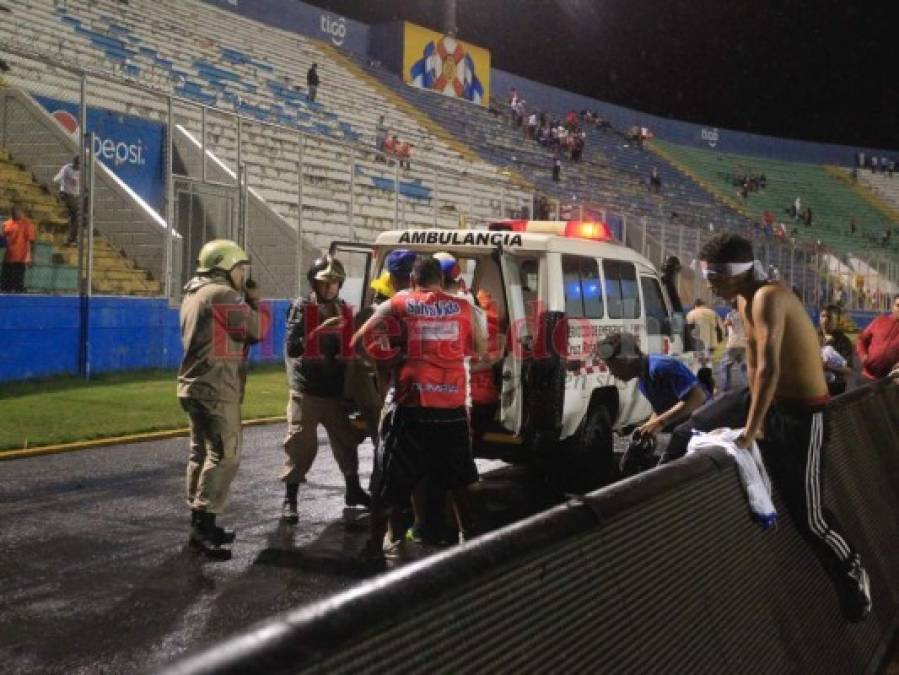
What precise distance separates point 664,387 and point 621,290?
265 centimetres

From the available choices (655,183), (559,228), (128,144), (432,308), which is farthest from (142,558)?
(655,183)

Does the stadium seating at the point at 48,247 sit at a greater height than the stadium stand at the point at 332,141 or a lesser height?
lesser

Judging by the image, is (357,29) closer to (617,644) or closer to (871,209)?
(871,209)

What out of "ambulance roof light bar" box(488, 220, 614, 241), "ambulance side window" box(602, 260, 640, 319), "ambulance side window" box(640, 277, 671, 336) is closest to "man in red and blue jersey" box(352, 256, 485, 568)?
"ambulance roof light bar" box(488, 220, 614, 241)

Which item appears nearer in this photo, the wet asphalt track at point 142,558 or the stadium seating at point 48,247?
the wet asphalt track at point 142,558

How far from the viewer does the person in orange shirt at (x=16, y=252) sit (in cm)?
1252

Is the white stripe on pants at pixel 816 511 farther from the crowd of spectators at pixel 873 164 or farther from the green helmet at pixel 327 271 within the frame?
the crowd of spectators at pixel 873 164

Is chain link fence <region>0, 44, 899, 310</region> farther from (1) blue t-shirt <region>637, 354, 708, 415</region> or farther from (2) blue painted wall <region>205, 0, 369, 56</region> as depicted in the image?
(2) blue painted wall <region>205, 0, 369, 56</region>

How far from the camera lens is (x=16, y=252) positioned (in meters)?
12.6

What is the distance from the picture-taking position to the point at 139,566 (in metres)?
5.42

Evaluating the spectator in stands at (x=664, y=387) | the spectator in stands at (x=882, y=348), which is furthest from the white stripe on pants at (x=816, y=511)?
the spectator in stands at (x=882, y=348)

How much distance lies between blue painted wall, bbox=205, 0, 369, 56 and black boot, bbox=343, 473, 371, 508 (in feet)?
104

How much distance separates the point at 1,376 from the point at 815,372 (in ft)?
36.1

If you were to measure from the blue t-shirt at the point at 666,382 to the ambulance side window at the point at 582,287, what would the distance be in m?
1.43
